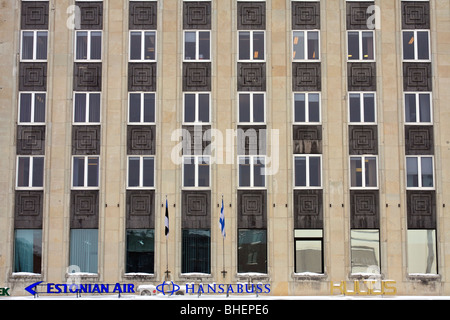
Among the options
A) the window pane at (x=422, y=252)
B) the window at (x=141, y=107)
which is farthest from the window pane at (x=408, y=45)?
the window at (x=141, y=107)

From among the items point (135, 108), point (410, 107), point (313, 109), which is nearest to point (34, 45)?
point (135, 108)

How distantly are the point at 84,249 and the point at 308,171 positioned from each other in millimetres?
16109

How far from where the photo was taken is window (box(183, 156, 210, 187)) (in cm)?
5178

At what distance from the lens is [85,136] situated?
172 ft

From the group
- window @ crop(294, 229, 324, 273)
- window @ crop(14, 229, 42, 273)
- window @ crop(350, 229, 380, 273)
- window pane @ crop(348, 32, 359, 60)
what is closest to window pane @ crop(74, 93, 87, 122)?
window @ crop(14, 229, 42, 273)

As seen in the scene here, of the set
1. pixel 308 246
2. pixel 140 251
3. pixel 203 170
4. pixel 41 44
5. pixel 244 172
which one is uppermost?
pixel 41 44

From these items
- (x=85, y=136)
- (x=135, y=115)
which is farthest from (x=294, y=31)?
(x=85, y=136)

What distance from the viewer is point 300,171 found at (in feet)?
171

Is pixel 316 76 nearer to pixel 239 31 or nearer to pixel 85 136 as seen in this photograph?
pixel 239 31

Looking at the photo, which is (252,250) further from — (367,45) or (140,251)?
(367,45)

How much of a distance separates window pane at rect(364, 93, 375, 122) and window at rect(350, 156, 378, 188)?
2.75 m

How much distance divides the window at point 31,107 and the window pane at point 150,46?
25.4 ft

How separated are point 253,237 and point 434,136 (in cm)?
1423

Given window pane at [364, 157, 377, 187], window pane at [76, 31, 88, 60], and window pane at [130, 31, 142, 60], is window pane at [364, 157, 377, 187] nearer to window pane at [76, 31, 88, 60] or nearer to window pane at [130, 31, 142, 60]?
window pane at [130, 31, 142, 60]
